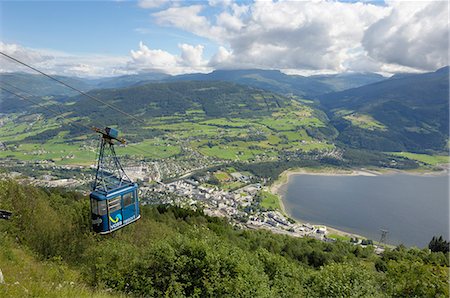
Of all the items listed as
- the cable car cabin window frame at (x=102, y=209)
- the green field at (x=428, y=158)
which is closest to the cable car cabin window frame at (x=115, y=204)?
the cable car cabin window frame at (x=102, y=209)

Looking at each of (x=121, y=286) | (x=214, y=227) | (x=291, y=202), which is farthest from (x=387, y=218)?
(x=121, y=286)

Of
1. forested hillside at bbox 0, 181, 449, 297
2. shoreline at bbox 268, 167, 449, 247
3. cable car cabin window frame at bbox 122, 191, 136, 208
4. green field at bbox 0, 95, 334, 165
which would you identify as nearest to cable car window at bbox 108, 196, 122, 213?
cable car cabin window frame at bbox 122, 191, 136, 208

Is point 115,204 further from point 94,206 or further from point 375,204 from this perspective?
point 375,204

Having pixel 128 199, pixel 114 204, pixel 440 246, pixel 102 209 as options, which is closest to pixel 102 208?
pixel 102 209

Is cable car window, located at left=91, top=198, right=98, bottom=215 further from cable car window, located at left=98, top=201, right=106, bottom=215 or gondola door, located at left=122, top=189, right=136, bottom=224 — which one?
gondola door, located at left=122, top=189, right=136, bottom=224

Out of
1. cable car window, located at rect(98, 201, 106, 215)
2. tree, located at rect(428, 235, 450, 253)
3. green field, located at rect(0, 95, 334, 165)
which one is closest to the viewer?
cable car window, located at rect(98, 201, 106, 215)

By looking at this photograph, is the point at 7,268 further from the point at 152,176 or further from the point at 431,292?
the point at 152,176

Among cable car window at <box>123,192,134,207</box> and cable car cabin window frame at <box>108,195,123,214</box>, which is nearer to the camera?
cable car cabin window frame at <box>108,195,123,214</box>

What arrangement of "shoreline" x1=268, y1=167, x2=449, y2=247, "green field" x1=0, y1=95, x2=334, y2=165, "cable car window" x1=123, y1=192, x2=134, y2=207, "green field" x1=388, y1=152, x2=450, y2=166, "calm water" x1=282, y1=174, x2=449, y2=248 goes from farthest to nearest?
"green field" x1=388, y1=152, x2=450, y2=166 < "green field" x1=0, y1=95, x2=334, y2=165 < "shoreline" x1=268, y1=167, x2=449, y2=247 < "calm water" x1=282, y1=174, x2=449, y2=248 < "cable car window" x1=123, y1=192, x2=134, y2=207
